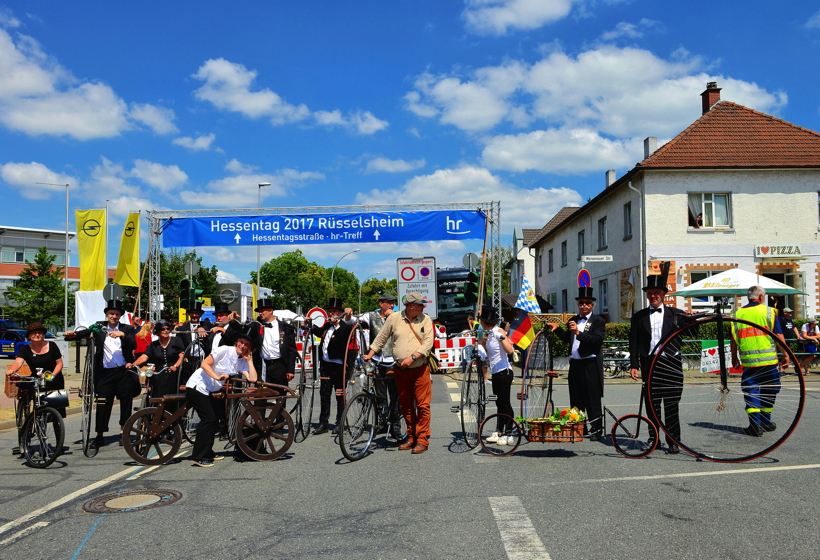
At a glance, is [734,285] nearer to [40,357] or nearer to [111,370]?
[111,370]

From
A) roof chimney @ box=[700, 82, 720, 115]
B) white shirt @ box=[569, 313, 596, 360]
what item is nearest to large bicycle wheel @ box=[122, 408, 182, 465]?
white shirt @ box=[569, 313, 596, 360]

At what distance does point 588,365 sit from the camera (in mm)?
7500

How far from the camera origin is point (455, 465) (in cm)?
695

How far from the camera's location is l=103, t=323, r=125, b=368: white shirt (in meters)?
8.51

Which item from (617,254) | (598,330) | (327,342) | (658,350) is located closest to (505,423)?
(598,330)

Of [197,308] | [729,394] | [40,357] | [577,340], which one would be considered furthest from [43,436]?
[729,394]

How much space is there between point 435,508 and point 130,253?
729 inches

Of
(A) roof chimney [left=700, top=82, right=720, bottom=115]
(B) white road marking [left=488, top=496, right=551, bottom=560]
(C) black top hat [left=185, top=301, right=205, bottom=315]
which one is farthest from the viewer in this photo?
(A) roof chimney [left=700, top=82, right=720, bottom=115]

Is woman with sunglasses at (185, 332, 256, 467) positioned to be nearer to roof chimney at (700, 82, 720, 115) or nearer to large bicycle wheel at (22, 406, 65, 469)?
large bicycle wheel at (22, 406, 65, 469)

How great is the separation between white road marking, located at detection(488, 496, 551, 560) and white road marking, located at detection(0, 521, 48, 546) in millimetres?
3508

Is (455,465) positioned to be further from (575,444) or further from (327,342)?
(327,342)

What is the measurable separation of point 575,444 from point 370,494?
324 cm

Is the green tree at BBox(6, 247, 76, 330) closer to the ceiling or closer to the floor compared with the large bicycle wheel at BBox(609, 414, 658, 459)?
closer to the ceiling

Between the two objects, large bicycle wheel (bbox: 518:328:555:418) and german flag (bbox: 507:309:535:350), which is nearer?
large bicycle wheel (bbox: 518:328:555:418)
